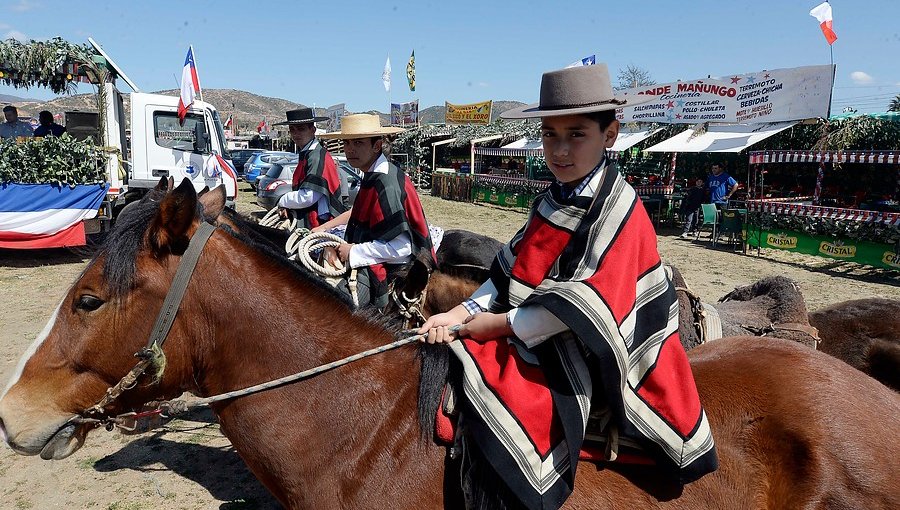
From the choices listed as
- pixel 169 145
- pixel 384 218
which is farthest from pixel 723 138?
pixel 384 218

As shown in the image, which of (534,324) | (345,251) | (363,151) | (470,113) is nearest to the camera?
(534,324)

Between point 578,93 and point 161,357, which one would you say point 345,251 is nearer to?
point 161,357

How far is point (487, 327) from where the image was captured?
1.79 metres

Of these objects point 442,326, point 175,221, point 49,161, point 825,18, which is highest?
point 825,18

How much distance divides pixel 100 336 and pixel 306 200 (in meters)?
3.71

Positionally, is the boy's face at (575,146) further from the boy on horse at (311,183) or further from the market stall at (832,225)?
the market stall at (832,225)

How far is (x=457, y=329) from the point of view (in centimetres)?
190

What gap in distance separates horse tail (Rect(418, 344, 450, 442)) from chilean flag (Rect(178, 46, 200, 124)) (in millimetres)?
11442

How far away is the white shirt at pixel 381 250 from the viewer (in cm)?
383

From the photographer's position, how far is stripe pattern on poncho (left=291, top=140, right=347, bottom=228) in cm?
541

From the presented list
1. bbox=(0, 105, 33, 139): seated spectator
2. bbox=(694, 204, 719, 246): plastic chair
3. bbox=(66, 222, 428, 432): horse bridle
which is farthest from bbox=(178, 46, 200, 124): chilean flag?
bbox=(694, 204, 719, 246): plastic chair

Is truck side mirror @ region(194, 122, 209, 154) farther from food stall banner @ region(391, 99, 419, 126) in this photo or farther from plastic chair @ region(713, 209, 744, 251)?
food stall banner @ region(391, 99, 419, 126)

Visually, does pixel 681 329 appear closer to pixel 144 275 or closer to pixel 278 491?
pixel 278 491

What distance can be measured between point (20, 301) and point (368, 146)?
7.58 meters
